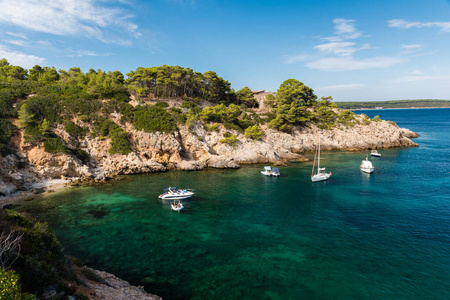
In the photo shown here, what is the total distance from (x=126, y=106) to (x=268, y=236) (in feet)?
167

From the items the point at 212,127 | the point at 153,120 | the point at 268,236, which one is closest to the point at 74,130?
the point at 153,120

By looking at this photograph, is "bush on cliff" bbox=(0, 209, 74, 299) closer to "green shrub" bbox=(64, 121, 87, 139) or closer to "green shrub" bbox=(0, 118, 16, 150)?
"green shrub" bbox=(0, 118, 16, 150)

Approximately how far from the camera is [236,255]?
888 inches

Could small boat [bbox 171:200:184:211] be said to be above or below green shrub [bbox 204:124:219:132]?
below

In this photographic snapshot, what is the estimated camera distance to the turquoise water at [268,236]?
61.4 ft

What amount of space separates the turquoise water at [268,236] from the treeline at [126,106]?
17.3m

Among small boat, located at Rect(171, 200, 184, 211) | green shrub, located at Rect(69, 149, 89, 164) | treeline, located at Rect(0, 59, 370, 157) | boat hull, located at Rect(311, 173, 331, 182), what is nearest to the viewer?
small boat, located at Rect(171, 200, 184, 211)

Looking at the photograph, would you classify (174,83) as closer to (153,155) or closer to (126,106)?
(126,106)

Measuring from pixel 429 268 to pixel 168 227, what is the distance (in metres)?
26.0

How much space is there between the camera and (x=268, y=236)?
26141 millimetres

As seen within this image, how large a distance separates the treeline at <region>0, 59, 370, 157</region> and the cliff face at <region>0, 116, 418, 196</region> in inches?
68.7

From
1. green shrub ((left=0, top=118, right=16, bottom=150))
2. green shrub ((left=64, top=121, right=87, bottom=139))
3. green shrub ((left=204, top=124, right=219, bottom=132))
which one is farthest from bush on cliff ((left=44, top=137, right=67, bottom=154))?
green shrub ((left=204, top=124, right=219, bottom=132))

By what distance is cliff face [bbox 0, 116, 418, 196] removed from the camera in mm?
42844

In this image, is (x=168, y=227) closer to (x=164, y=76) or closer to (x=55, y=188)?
(x=55, y=188)
